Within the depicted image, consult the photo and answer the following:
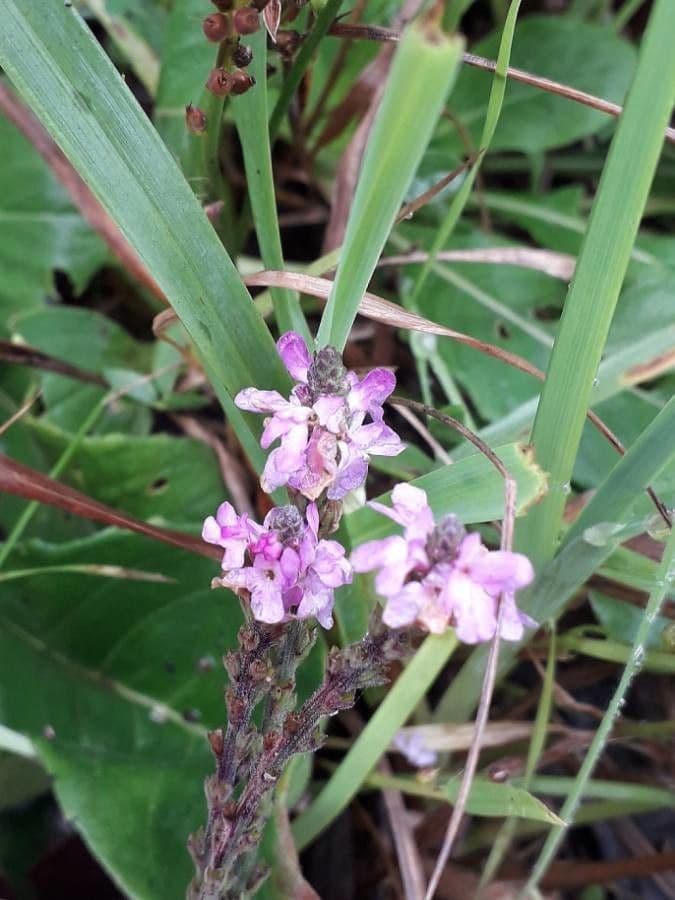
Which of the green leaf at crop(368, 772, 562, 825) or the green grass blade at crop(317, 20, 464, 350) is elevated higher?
the green grass blade at crop(317, 20, 464, 350)

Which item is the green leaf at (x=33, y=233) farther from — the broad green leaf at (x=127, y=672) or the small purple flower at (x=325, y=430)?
the small purple flower at (x=325, y=430)

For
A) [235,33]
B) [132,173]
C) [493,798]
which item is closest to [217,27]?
[235,33]

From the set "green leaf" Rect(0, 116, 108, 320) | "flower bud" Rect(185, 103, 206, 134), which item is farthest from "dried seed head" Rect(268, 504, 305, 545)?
"green leaf" Rect(0, 116, 108, 320)

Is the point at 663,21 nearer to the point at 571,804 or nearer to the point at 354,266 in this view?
the point at 354,266

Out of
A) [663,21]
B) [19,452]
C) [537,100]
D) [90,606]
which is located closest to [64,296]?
[19,452]

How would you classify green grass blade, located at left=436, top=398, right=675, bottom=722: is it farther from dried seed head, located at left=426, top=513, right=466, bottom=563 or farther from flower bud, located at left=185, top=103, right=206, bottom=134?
flower bud, located at left=185, top=103, right=206, bottom=134

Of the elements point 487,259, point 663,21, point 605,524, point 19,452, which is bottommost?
point 19,452
